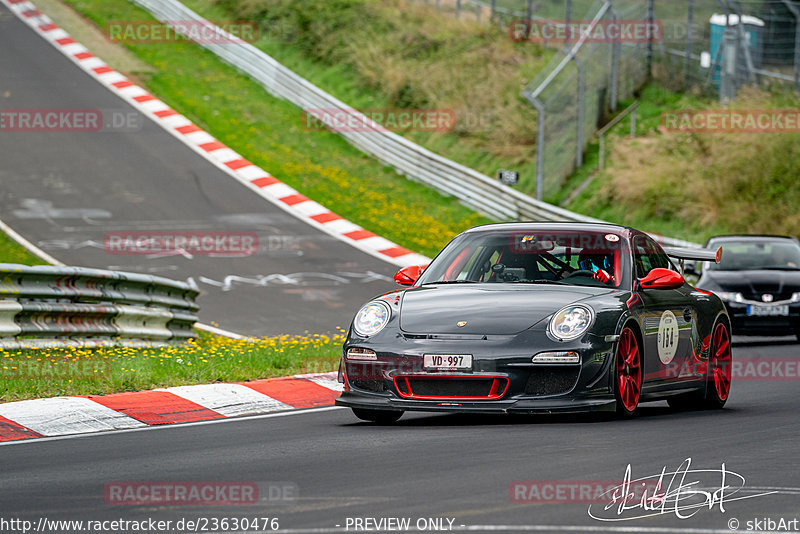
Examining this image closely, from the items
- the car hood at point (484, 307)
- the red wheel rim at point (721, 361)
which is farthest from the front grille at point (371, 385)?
the red wheel rim at point (721, 361)

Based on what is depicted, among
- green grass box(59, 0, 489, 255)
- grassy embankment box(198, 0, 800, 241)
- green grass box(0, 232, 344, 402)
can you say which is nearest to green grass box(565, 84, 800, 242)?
grassy embankment box(198, 0, 800, 241)

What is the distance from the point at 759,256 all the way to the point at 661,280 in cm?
1032

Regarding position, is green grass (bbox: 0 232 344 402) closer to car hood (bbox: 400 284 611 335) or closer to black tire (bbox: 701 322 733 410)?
car hood (bbox: 400 284 611 335)

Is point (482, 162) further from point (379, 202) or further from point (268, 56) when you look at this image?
point (268, 56)

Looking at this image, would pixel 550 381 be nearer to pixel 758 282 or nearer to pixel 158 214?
pixel 758 282

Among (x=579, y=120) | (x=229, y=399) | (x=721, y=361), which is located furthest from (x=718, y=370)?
(x=579, y=120)

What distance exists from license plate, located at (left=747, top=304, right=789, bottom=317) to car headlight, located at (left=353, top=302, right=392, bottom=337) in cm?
972

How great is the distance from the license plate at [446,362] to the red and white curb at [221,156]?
15216mm

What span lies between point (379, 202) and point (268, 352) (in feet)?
52.9

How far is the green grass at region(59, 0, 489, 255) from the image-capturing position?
1088 inches

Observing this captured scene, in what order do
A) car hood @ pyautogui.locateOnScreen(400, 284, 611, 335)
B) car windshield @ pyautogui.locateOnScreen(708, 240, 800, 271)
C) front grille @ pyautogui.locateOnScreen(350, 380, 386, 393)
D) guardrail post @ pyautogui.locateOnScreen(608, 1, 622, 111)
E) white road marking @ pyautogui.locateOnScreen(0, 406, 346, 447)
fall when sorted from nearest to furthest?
white road marking @ pyautogui.locateOnScreen(0, 406, 346, 447) → car hood @ pyautogui.locateOnScreen(400, 284, 611, 335) → front grille @ pyautogui.locateOnScreen(350, 380, 386, 393) → car windshield @ pyautogui.locateOnScreen(708, 240, 800, 271) → guardrail post @ pyautogui.locateOnScreen(608, 1, 622, 111)

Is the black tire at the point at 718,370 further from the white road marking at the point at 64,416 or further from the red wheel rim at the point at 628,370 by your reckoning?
the white road marking at the point at 64,416

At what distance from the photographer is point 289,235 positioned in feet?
83.5

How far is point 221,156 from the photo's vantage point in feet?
98.7
